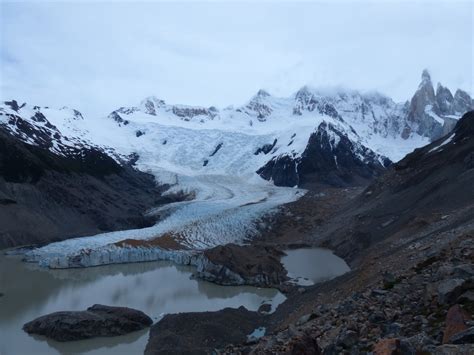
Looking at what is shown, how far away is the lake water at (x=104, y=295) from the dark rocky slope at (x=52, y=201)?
34.8 feet

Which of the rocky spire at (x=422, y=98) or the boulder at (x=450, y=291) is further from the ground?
the rocky spire at (x=422, y=98)

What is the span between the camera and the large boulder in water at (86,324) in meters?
21.7

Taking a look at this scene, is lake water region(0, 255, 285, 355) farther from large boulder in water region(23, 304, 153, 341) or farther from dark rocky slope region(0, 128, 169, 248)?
dark rocky slope region(0, 128, 169, 248)

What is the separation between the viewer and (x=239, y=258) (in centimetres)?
3488

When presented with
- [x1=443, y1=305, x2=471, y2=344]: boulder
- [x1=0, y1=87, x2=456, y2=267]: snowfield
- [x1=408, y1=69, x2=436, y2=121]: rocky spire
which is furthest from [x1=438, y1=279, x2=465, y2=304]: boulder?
[x1=408, y1=69, x2=436, y2=121]: rocky spire

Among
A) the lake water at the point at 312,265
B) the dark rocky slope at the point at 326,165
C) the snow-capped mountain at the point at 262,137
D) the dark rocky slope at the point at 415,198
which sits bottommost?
the lake water at the point at 312,265

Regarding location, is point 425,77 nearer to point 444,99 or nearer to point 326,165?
point 444,99

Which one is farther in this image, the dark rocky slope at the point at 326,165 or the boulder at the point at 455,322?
the dark rocky slope at the point at 326,165

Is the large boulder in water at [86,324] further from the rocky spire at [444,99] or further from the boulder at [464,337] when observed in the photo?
the rocky spire at [444,99]

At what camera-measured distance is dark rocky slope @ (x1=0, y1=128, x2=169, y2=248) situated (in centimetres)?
5106

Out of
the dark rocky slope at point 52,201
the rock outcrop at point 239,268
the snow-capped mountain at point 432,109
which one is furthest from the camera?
the snow-capped mountain at point 432,109

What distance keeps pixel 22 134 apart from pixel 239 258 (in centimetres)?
5720

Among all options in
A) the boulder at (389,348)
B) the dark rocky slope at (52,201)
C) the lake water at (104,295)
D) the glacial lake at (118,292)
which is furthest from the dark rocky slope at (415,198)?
the dark rocky slope at (52,201)

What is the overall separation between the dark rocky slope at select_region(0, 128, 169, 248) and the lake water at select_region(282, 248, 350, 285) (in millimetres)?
24187
